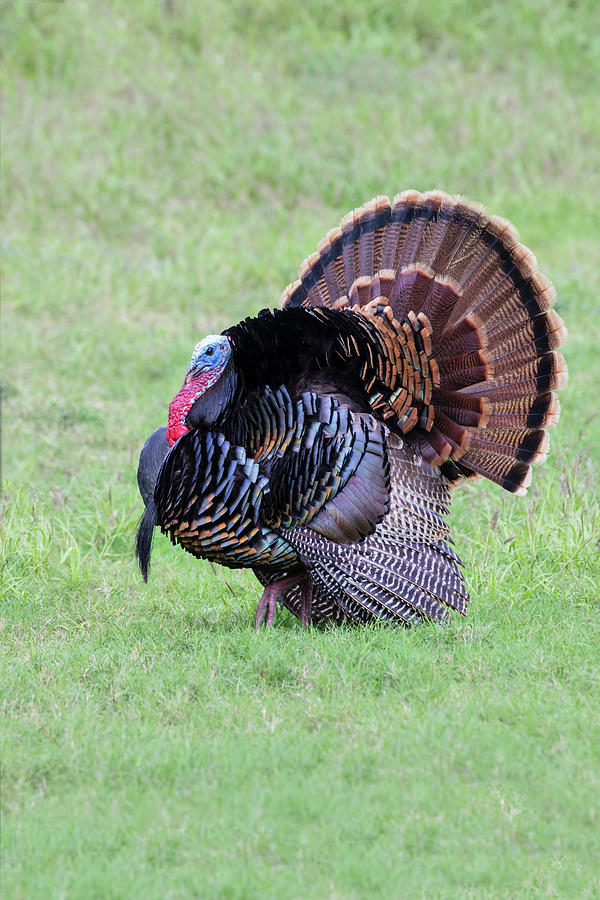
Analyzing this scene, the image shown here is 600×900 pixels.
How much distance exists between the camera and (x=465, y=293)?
5852mm

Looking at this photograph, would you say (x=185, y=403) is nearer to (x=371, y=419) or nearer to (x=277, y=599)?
(x=371, y=419)

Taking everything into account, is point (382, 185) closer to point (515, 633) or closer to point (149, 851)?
point (515, 633)

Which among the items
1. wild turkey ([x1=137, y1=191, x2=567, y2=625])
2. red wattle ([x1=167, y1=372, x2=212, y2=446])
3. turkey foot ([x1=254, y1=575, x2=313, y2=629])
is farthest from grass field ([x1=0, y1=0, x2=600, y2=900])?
red wattle ([x1=167, y1=372, x2=212, y2=446])

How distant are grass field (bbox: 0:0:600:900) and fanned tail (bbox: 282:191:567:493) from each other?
2.54 feet

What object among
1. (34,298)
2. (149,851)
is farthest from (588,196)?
(149,851)

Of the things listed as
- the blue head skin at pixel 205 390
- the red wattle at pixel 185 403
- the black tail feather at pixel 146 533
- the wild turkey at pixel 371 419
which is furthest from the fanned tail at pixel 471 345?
the black tail feather at pixel 146 533

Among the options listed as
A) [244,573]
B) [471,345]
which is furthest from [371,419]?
[244,573]

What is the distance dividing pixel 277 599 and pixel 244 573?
1007 millimetres

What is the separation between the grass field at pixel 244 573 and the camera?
13.0 feet

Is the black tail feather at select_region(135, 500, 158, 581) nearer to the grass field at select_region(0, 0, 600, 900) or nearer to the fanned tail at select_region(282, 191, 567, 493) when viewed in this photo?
the grass field at select_region(0, 0, 600, 900)

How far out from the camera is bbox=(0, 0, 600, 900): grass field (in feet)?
13.0

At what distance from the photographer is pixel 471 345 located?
586cm

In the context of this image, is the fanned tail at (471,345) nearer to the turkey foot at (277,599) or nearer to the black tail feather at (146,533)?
the turkey foot at (277,599)

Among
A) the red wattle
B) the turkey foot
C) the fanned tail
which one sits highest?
the fanned tail
